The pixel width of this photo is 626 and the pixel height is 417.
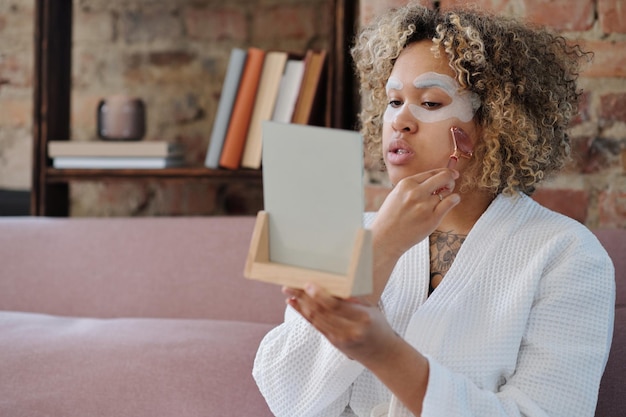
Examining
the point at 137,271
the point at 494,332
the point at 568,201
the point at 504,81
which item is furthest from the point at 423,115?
the point at 137,271

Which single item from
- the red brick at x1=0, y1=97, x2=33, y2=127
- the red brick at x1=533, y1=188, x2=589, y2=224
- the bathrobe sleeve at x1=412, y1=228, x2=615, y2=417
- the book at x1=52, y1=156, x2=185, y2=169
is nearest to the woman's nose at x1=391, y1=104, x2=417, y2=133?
the bathrobe sleeve at x1=412, y1=228, x2=615, y2=417

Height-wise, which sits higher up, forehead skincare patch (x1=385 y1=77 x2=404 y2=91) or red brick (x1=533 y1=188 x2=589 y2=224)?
forehead skincare patch (x1=385 y1=77 x2=404 y2=91)

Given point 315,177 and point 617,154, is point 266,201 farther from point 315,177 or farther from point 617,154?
point 617,154

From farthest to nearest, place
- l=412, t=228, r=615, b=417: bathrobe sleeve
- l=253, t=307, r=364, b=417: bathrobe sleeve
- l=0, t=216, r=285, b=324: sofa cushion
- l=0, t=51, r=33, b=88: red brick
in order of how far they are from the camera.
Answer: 1. l=0, t=51, r=33, b=88: red brick
2. l=0, t=216, r=285, b=324: sofa cushion
3. l=253, t=307, r=364, b=417: bathrobe sleeve
4. l=412, t=228, r=615, b=417: bathrobe sleeve

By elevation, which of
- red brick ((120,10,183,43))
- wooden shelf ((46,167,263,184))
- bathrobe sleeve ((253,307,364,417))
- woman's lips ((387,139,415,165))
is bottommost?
bathrobe sleeve ((253,307,364,417))

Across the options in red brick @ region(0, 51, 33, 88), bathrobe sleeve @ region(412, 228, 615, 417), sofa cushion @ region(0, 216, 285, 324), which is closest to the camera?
bathrobe sleeve @ region(412, 228, 615, 417)

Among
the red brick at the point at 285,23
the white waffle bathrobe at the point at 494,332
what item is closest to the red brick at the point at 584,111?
the white waffle bathrobe at the point at 494,332

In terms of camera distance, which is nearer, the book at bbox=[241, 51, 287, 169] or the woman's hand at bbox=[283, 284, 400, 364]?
the woman's hand at bbox=[283, 284, 400, 364]

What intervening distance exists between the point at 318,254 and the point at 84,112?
1.68m

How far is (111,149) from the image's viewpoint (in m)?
2.06

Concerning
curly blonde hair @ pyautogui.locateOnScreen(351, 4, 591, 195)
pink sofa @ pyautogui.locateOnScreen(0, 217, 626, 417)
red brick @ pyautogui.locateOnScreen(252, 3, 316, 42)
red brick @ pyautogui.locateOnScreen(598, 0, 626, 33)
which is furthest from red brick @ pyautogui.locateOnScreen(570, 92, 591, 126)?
red brick @ pyautogui.locateOnScreen(252, 3, 316, 42)

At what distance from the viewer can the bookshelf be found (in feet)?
6.54

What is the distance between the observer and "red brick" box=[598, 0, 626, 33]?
1.69m

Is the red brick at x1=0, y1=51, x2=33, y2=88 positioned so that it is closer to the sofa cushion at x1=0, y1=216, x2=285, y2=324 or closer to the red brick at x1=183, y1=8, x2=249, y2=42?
the red brick at x1=183, y1=8, x2=249, y2=42
